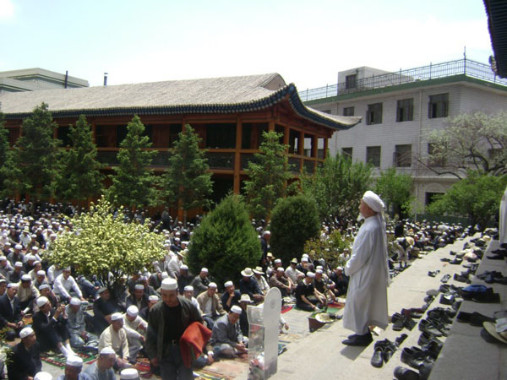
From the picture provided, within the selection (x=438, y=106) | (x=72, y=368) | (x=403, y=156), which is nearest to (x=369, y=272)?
(x=72, y=368)

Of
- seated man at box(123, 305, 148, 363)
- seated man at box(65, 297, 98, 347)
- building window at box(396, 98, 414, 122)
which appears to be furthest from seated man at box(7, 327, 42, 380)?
building window at box(396, 98, 414, 122)

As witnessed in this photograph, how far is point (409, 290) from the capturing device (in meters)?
7.96

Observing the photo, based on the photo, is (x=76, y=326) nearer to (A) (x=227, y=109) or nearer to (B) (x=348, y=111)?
(A) (x=227, y=109)

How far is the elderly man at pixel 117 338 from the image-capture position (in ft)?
22.8

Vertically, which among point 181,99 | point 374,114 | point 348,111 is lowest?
point 181,99

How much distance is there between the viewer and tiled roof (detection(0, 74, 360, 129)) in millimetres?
20422

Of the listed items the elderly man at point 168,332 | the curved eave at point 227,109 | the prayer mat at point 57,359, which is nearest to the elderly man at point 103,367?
the elderly man at point 168,332

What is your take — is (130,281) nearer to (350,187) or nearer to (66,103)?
(350,187)

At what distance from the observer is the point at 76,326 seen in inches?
313

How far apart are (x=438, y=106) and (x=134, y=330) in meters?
25.9

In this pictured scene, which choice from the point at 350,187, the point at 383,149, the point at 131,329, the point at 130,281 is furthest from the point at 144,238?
the point at 383,149

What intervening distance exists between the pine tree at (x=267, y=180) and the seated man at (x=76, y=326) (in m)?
10.0

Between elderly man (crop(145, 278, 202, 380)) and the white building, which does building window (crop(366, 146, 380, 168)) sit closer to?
the white building

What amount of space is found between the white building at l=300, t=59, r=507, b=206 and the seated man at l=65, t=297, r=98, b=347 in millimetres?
20312
